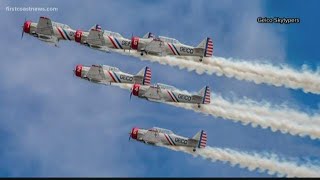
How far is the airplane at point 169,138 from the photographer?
119875 millimetres

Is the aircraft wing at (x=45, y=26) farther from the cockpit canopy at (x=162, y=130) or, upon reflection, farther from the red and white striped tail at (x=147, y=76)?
the cockpit canopy at (x=162, y=130)

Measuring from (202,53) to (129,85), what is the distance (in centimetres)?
1043

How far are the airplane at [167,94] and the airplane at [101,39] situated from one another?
5.25 meters

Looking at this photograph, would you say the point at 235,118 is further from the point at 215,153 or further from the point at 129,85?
the point at 129,85

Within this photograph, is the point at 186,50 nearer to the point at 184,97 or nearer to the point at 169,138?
the point at 184,97

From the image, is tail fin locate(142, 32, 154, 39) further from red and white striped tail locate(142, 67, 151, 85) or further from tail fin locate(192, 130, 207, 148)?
tail fin locate(192, 130, 207, 148)

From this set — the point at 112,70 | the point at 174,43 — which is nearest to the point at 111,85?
the point at 112,70

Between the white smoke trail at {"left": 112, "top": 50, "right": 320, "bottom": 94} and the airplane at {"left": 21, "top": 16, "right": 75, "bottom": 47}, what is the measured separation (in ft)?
21.9

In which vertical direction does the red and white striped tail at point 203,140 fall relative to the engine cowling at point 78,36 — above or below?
below

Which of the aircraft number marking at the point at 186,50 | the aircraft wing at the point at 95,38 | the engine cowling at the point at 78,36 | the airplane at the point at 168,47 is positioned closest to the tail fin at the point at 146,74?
the airplane at the point at 168,47

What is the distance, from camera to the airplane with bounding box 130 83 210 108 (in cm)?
11769

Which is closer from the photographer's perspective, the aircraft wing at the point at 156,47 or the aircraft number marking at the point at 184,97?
the aircraft wing at the point at 156,47

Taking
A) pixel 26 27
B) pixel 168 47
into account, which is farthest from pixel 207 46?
pixel 26 27

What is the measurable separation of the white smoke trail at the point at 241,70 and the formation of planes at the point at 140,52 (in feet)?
4.94
